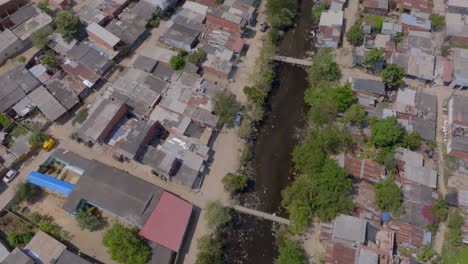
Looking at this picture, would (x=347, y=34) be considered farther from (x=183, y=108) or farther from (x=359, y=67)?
(x=183, y=108)

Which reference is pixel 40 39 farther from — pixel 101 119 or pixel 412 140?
pixel 412 140

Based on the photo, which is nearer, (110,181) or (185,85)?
(110,181)

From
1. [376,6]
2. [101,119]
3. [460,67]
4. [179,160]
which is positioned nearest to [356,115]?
[460,67]

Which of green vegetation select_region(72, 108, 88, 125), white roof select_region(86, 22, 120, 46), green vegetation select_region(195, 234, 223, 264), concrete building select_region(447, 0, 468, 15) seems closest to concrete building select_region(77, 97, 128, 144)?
green vegetation select_region(72, 108, 88, 125)

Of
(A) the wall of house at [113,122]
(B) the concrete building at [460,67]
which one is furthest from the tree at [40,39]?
(B) the concrete building at [460,67]

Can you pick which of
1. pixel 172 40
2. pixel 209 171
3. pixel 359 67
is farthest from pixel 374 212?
pixel 172 40
